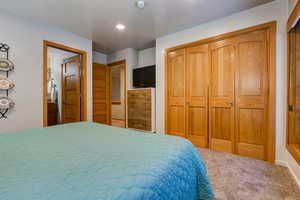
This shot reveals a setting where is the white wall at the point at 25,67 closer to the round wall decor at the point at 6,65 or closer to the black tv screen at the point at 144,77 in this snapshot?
the round wall decor at the point at 6,65

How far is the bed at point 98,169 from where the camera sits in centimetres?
52

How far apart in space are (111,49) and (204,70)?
2.85 m

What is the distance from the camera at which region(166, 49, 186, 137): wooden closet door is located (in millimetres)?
2992

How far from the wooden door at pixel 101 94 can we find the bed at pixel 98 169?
3.11m

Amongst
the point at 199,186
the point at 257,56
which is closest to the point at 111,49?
the point at 257,56

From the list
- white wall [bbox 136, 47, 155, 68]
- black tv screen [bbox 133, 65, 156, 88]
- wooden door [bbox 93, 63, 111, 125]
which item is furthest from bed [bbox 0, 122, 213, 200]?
white wall [bbox 136, 47, 155, 68]

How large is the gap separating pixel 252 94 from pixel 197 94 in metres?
0.89

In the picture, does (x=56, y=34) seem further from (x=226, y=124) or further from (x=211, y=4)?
(x=226, y=124)

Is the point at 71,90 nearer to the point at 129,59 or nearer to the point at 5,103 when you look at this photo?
the point at 5,103

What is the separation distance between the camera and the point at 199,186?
1.12m

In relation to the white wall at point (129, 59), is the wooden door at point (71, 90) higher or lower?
lower

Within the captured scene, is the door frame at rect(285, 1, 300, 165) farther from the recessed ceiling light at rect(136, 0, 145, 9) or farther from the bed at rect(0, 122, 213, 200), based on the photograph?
the recessed ceiling light at rect(136, 0, 145, 9)

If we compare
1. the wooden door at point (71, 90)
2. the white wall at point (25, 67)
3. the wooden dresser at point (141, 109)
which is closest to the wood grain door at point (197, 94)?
the wooden dresser at point (141, 109)

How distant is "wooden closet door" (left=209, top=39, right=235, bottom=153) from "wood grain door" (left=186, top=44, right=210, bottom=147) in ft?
0.36
